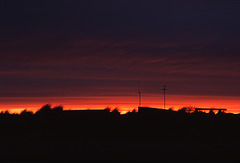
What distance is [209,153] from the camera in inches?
603

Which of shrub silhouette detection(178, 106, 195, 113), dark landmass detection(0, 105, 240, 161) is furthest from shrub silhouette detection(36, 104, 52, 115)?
shrub silhouette detection(178, 106, 195, 113)

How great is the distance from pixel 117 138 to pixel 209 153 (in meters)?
4.79

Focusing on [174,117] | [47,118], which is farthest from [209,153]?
[47,118]

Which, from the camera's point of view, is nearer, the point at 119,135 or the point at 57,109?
the point at 119,135

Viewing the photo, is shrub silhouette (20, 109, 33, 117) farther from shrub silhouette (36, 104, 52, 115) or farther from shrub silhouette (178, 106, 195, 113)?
shrub silhouette (178, 106, 195, 113)

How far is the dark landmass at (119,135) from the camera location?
15.0m

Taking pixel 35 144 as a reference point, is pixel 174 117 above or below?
above

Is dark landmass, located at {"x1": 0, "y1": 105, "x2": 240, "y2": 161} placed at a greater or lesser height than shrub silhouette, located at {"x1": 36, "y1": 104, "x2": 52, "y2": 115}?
lesser

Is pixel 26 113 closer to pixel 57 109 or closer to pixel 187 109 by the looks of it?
pixel 57 109

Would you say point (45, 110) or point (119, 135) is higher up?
point (45, 110)

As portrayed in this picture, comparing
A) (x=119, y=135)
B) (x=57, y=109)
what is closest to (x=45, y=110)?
(x=57, y=109)

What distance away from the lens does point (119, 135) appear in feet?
64.1

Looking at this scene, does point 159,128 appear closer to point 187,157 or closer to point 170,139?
point 170,139

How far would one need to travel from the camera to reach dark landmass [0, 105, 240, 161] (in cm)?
1498
